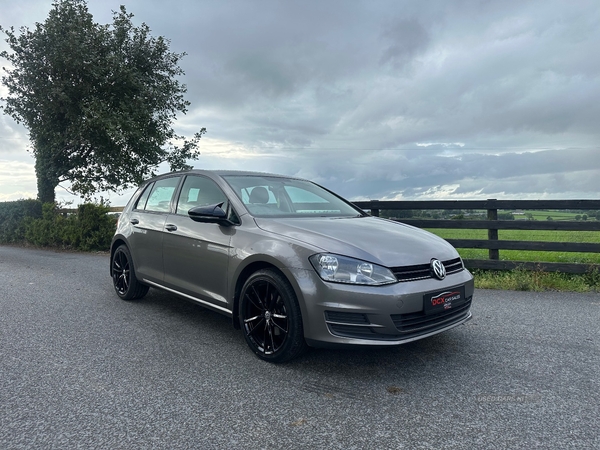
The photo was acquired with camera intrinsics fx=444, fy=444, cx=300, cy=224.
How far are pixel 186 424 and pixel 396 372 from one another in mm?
1615

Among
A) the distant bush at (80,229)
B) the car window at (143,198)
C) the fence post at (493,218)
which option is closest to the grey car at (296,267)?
the car window at (143,198)

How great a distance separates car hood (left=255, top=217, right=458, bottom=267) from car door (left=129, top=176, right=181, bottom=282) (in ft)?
5.40

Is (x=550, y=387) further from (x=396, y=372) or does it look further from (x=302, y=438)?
(x=302, y=438)

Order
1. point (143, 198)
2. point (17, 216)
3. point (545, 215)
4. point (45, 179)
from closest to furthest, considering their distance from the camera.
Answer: point (143, 198)
point (545, 215)
point (17, 216)
point (45, 179)

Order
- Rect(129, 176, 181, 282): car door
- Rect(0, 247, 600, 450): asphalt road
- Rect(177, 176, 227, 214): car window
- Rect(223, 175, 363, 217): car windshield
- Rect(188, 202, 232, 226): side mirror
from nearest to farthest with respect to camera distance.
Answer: Rect(0, 247, 600, 450): asphalt road
Rect(188, 202, 232, 226): side mirror
Rect(223, 175, 363, 217): car windshield
Rect(177, 176, 227, 214): car window
Rect(129, 176, 181, 282): car door

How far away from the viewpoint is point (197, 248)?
4.25m

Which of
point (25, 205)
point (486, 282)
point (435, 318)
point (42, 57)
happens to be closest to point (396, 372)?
point (435, 318)

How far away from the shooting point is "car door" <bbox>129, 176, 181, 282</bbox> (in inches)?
194

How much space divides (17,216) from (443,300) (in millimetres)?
16926

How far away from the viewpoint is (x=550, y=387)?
3.15 meters

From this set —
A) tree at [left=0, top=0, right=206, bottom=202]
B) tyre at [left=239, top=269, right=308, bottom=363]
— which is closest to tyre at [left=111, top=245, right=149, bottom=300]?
tyre at [left=239, top=269, right=308, bottom=363]

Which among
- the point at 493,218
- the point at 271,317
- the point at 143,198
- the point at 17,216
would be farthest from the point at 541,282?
the point at 17,216

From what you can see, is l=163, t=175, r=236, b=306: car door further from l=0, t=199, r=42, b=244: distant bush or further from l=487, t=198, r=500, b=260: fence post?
l=0, t=199, r=42, b=244: distant bush

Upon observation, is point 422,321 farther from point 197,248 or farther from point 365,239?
point 197,248
